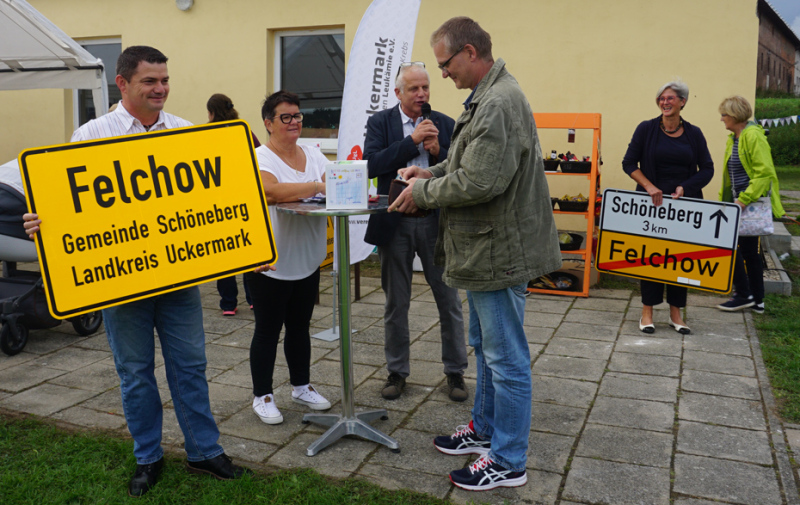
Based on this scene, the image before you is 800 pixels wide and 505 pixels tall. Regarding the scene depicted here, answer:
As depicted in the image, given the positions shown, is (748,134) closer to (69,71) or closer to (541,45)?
(541,45)

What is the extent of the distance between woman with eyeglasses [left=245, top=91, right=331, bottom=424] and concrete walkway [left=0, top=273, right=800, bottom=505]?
347 mm

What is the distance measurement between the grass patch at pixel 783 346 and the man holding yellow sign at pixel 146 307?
3.27 meters

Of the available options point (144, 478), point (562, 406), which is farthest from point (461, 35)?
point (144, 478)

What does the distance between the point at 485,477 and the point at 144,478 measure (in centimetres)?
157

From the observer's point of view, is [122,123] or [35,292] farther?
[35,292]

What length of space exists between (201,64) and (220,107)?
3.48 metres

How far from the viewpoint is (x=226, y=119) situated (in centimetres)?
604

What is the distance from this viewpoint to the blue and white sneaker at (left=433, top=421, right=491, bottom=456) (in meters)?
3.50

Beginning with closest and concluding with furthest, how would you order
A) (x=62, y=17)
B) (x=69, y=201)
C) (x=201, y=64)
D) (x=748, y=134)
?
(x=69, y=201) → (x=748, y=134) → (x=201, y=64) → (x=62, y=17)

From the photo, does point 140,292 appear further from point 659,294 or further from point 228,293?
point 659,294

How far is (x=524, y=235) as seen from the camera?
9.81 ft

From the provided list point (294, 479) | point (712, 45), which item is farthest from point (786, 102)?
point (294, 479)

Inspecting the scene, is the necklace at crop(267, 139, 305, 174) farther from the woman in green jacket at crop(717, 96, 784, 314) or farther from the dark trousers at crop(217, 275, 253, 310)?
the woman in green jacket at crop(717, 96, 784, 314)

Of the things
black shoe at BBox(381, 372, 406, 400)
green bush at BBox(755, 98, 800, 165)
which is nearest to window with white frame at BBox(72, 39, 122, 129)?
black shoe at BBox(381, 372, 406, 400)
